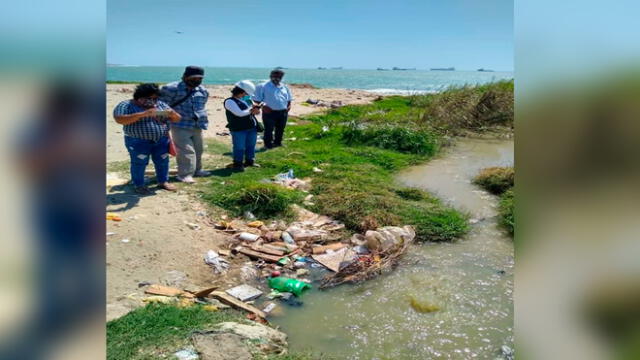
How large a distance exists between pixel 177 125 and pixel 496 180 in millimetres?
5060

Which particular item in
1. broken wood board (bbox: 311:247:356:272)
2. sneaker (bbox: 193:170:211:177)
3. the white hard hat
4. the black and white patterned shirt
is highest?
the white hard hat

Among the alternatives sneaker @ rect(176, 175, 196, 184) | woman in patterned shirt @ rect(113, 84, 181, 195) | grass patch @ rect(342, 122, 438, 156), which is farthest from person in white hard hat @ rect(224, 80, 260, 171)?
grass patch @ rect(342, 122, 438, 156)

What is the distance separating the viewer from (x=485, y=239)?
557cm

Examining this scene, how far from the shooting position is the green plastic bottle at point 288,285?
4254 millimetres

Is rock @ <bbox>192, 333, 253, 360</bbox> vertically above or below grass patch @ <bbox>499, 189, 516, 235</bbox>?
below

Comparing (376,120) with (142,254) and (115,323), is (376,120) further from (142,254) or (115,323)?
(115,323)

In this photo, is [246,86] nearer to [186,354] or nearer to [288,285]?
[288,285]

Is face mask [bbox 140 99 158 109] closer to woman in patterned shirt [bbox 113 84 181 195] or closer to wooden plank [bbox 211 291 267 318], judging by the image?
woman in patterned shirt [bbox 113 84 181 195]

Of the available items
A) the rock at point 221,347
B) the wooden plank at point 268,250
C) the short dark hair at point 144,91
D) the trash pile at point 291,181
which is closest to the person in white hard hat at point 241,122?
the trash pile at point 291,181

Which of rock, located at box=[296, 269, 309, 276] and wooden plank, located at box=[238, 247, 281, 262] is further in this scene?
wooden plank, located at box=[238, 247, 281, 262]

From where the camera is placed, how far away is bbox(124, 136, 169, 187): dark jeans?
558 cm
